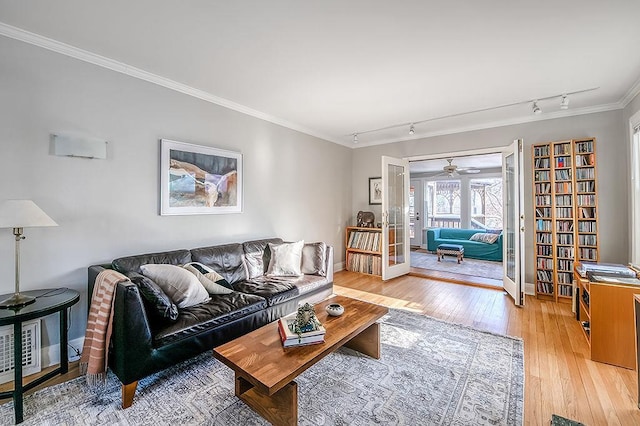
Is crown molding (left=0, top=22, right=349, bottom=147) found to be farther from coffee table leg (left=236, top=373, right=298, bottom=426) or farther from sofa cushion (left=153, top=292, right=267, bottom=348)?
coffee table leg (left=236, top=373, right=298, bottom=426)

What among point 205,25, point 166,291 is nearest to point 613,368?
point 166,291

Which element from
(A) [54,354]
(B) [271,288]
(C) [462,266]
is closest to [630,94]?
(C) [462,266]

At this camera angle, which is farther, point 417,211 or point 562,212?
point 417,211

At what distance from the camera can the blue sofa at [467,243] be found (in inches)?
255

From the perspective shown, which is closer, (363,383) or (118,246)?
(363,383)

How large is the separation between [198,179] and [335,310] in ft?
7.15

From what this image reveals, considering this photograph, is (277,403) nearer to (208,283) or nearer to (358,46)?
(208,283)

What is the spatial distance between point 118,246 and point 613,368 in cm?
438

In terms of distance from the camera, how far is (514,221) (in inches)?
151

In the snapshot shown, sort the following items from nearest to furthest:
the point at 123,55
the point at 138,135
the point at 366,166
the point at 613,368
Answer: the point at 613,368, the point at 123,55, the point at 138,135, the point at 366,166

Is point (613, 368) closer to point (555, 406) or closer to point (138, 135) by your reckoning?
point (555, 406)

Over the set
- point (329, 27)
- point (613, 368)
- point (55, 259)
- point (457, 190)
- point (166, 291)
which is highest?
point (329, 27)

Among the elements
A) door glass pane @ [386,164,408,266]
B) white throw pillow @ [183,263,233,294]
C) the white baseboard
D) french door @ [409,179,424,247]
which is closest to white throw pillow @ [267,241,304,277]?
white throw pillow @ [183,263,233,294]

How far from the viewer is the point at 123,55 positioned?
2453 millimetres
